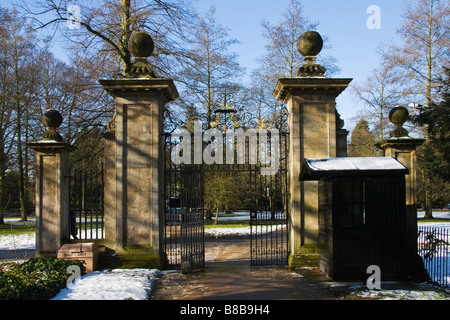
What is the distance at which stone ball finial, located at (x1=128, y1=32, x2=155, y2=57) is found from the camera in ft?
34.2

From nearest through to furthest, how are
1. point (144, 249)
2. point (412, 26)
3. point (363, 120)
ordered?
1. point (144, 249)
2. point (412, 26)
3. point (363, 120)

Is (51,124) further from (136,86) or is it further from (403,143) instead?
(403,143)

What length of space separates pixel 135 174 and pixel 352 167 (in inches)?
→ 211

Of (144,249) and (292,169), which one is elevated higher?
(292,169)

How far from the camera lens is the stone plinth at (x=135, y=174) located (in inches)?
398

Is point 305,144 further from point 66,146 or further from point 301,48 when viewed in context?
point 66,146

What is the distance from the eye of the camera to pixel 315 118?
10430mm

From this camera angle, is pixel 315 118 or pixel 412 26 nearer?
pixel 315 118

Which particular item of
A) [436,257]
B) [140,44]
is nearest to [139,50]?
[140,44]

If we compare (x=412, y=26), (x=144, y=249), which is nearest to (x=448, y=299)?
(x=144, y=249)

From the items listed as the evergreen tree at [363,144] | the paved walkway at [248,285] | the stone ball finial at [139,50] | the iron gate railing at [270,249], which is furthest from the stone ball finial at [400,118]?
the evergreen tree at [363,144]

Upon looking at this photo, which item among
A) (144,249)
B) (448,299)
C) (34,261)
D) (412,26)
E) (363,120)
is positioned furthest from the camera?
(363,120)

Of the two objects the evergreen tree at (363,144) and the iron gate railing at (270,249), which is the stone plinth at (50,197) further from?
the evergreen tree at (363,144)
